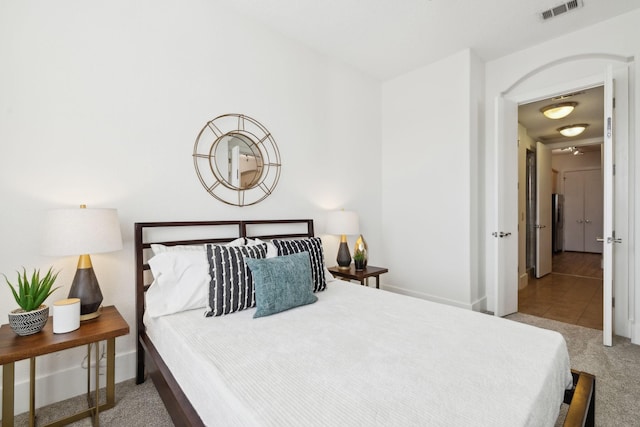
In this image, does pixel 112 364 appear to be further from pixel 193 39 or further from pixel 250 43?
pixel 250 43

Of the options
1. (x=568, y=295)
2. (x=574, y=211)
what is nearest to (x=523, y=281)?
(x=568, y=295)

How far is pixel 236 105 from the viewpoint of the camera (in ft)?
8.68

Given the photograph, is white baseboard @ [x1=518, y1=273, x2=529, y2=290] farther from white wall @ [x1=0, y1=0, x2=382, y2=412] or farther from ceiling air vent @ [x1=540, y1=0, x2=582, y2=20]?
white wall @ [x1=0, y1=0, x2=382, y2=412]

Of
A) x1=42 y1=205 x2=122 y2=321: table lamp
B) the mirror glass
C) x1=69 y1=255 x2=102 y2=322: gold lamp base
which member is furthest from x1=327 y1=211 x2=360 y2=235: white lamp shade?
x1=69 y1=255 x2=102 y2=322: gold lamp base

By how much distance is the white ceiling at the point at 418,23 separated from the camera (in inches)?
101

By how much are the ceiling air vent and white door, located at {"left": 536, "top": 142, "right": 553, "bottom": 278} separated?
11.1ft

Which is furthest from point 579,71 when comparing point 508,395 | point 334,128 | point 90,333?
point 90,333

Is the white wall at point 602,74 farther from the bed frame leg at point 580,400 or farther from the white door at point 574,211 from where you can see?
the white door at point 574,211

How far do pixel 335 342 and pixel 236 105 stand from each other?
84.4 inches

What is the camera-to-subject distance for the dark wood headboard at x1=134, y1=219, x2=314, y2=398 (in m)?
2.06

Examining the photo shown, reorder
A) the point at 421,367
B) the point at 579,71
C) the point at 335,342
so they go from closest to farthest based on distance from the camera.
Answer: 1. the point at 421,367
2. the point at 335,342
3. the point at 579,71

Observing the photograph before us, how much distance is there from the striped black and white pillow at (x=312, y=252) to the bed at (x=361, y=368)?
0.36 meters

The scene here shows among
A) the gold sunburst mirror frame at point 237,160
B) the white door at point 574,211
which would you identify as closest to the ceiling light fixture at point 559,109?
the gold sunburst mirror frame at point 237,160

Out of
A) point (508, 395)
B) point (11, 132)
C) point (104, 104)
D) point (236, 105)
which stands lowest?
point (508, 395)
